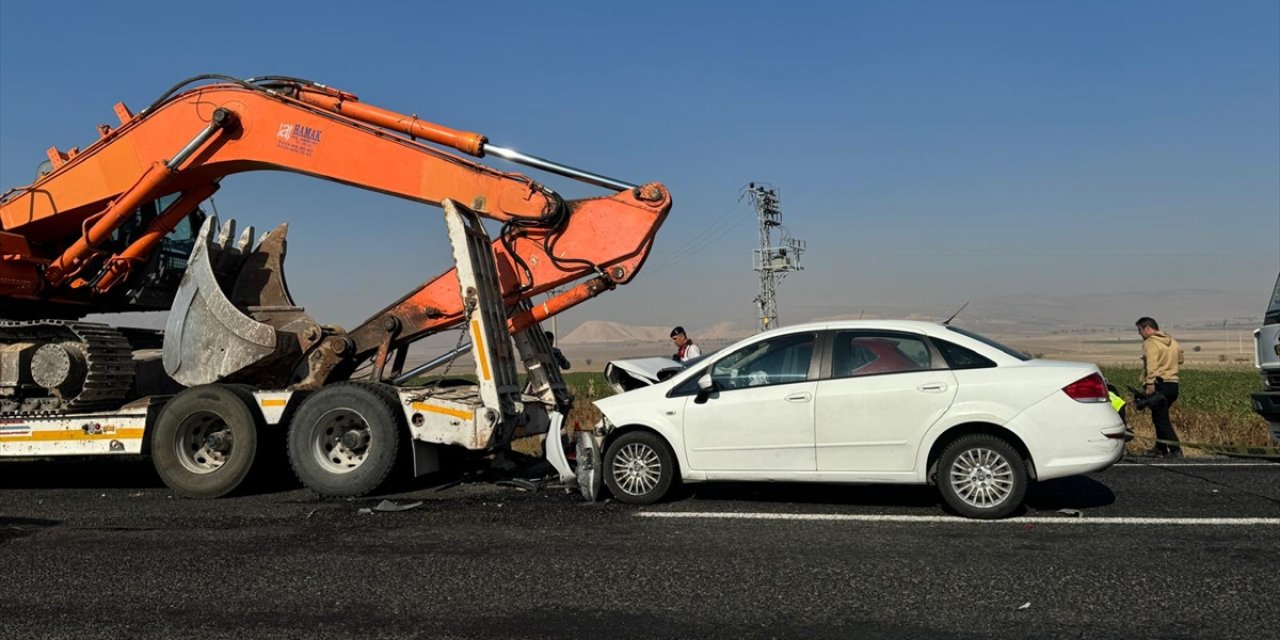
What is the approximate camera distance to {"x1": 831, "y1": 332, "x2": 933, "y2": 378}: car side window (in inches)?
295

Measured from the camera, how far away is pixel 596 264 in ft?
30.7

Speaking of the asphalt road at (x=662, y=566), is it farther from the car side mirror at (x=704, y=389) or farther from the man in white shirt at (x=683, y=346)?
the man in white shirt at (x=683, y=346)

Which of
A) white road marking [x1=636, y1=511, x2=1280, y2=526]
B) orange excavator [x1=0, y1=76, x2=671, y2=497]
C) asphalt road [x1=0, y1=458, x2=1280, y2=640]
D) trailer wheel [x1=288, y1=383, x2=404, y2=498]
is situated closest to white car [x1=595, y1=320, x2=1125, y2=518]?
white road marking [x1=636, y1=511, x2=1280, y2=526]

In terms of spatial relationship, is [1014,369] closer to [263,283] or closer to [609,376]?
[609,376]

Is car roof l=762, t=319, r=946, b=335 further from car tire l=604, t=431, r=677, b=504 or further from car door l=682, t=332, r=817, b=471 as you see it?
car tire l=604, t=431, r=677, b=504

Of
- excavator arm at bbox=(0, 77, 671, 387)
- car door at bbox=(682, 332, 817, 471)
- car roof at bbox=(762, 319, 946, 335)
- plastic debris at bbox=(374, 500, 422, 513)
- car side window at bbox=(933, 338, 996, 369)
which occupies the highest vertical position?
excavator arm at bbox=(0, 77, 671, 387)

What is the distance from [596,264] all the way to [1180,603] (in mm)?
5916

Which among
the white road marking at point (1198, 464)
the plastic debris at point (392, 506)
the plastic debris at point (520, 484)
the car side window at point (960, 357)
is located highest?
the car side window at point (960, 357)

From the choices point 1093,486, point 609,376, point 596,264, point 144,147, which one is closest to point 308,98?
point 144,147

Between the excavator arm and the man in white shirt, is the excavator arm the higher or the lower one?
the higher one

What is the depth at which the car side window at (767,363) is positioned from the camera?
25.3 feet

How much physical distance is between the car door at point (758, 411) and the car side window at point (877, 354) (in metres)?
0.23

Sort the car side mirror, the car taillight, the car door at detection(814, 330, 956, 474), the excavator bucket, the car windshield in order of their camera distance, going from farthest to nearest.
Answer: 1. the excavator bucket
2. the car side mirror
3. the car windshield
4. the car door at detection(814, 330, 956, 474)
5. the car taillight

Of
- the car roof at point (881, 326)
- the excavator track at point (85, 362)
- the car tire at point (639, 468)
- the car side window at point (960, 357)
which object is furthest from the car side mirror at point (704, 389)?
the excavator track at point (85, 362)
